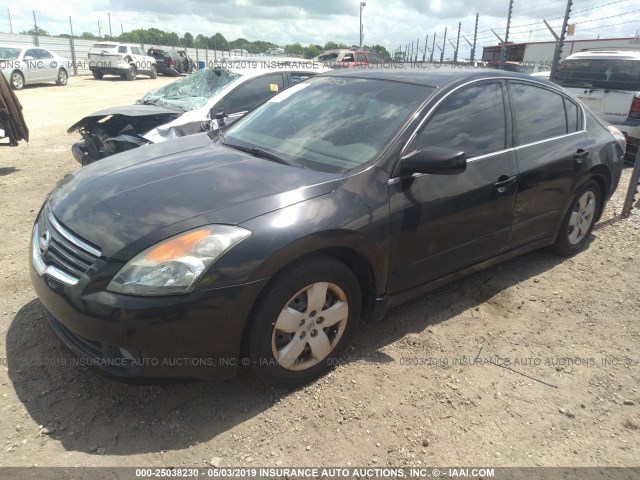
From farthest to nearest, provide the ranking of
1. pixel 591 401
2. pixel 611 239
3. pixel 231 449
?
1. pixel 611 239
2. pixel 591 401
3. pixel 231 449

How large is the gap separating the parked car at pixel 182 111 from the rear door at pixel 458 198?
10.4 feet

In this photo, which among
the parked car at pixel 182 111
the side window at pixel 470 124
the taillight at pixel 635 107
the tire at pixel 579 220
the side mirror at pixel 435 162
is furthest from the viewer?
the taillight at pixel 635 107

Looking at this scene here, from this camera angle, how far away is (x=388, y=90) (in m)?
3.19

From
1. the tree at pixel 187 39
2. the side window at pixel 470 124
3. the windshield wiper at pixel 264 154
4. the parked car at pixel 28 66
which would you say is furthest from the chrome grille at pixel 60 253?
the tree at pixel 187 39

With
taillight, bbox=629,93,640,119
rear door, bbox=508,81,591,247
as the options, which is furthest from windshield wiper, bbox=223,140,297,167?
taillight, bbox=629,93,640,119

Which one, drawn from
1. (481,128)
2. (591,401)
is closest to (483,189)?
(481,128)

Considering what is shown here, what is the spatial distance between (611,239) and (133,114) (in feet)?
18.4

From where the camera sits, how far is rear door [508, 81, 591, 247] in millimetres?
3506

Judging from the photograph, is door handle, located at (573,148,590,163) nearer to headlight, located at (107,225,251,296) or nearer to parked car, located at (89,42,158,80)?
headlight, located at (107,225,251,296)

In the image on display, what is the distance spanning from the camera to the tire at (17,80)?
17922 mm

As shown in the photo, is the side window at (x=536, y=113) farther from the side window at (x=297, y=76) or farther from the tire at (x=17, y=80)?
the tire at (x=17, y=80)

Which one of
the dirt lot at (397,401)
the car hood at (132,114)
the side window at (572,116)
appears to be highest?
the side window at (572,116)

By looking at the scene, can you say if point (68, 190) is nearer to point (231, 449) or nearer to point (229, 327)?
point (229, 327)

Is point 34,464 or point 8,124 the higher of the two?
point 8,124
